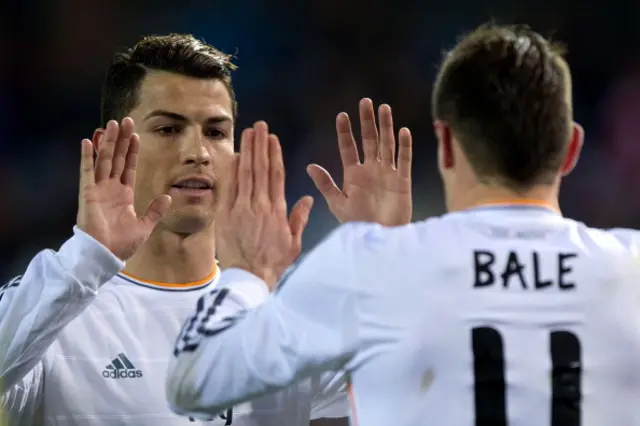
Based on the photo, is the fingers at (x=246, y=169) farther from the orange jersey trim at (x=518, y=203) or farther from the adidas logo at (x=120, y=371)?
the adidas logo at (x=120, y=371)

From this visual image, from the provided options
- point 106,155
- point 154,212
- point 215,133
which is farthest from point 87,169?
point 215,133

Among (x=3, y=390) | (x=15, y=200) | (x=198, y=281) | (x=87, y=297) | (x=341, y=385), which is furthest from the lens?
(x=15, y=200)

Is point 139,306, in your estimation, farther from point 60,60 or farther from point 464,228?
point 60,60

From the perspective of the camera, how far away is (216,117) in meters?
3.31

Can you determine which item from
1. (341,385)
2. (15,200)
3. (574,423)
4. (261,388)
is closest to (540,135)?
(574,423)

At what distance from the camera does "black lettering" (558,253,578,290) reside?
66.1 inches

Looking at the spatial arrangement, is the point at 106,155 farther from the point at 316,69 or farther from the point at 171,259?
the point at 316,69

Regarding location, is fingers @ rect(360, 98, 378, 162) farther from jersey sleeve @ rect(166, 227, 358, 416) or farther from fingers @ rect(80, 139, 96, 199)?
fingers @ rect(80, 139, 96, 199)

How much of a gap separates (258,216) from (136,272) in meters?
1.25

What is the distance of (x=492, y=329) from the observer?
1624 mm

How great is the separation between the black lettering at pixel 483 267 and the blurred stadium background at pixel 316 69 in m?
4.32

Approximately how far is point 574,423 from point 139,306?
181 centimetres

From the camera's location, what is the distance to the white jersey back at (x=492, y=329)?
1.63 metres

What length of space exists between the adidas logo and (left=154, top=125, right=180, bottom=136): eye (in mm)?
852
